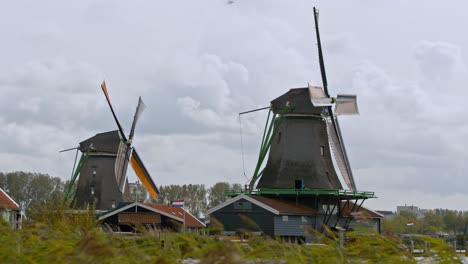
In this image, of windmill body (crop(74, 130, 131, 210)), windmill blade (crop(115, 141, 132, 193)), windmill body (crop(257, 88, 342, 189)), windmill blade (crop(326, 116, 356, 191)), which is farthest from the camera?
windmill body (crop(74, 130, 131, 210))

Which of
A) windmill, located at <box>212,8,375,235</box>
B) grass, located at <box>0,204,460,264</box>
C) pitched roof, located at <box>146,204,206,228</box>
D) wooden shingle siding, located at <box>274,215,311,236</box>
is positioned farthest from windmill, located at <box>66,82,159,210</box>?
grass, located at <box>0,204,460,264</box>

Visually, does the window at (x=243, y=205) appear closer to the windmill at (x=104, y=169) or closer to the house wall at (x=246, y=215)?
the house wall at (x=246, y=215)

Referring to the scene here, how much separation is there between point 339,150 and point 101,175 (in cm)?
1620

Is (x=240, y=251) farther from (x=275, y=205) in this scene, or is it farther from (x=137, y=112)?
(x=137, y=112)

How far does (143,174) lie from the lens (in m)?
52.1

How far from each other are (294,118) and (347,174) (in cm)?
360

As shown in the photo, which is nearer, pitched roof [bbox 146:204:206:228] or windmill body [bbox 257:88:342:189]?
windmill body [bbox 257:88:342:189]

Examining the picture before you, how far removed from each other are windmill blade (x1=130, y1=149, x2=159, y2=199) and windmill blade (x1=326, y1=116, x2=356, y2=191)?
1481 cm

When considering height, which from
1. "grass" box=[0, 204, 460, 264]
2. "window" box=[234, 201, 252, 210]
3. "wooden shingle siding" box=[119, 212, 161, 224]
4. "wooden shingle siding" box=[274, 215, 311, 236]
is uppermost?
"window" box=[234, 201, 252, 210]

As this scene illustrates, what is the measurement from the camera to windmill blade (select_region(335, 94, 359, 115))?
133 feet

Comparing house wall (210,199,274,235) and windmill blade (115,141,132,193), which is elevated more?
windmill blade (115,141,132,193)

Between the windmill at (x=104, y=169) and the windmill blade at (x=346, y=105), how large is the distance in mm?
14796

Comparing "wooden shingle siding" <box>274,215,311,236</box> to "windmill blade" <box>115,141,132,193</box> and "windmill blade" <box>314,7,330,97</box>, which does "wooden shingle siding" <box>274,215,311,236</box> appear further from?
"windmill blade" <box>115,141,132,193</box>

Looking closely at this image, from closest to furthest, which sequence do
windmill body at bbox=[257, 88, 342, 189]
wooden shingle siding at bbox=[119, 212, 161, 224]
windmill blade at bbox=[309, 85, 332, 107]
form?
windmill body at bbox=[257, 88, 342, 189]
windmill blade at bbox=[309, 85, 332, 107]
wooden shingle siding at bbox=[119, 212, 161, 224]
